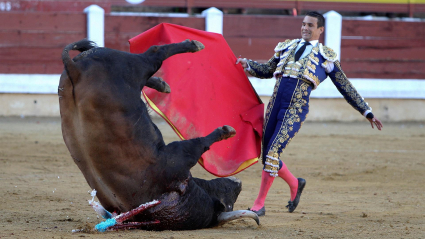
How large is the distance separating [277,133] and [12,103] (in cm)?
676

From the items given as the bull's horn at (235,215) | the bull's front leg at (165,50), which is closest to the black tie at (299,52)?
the bull's front leg at (165,50)

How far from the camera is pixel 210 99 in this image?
151 inches

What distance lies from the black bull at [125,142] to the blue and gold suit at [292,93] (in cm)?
70

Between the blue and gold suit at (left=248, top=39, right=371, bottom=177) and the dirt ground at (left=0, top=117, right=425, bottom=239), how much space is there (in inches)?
19.1

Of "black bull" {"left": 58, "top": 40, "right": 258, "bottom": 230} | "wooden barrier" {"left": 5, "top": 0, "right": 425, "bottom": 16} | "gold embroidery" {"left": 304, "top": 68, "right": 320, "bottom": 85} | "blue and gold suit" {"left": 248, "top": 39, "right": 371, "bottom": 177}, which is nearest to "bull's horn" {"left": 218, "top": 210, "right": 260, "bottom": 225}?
"black bull" {"left": 58, "top": 40, "right": 258, "bottom": 230}

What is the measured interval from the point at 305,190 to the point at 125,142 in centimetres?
234

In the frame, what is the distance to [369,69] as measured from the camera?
34.1 ft

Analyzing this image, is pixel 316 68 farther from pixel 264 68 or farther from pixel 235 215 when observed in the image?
pixel 235 215

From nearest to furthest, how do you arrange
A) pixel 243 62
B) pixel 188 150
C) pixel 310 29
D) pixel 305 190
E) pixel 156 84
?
pixel 188 150 < pixel 156 84 < pixel 310 29 < pixel 243 62 < pixel 305 190

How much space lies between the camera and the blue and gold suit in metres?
3.64

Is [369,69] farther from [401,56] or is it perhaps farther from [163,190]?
[163,190]

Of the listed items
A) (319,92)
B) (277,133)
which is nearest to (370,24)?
(319,92)

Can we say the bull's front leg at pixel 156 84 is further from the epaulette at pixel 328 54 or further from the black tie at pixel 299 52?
the epaulette at pixel 328 54

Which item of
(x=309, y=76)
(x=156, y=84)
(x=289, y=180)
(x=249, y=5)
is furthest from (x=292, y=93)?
(x=249, y=5)
